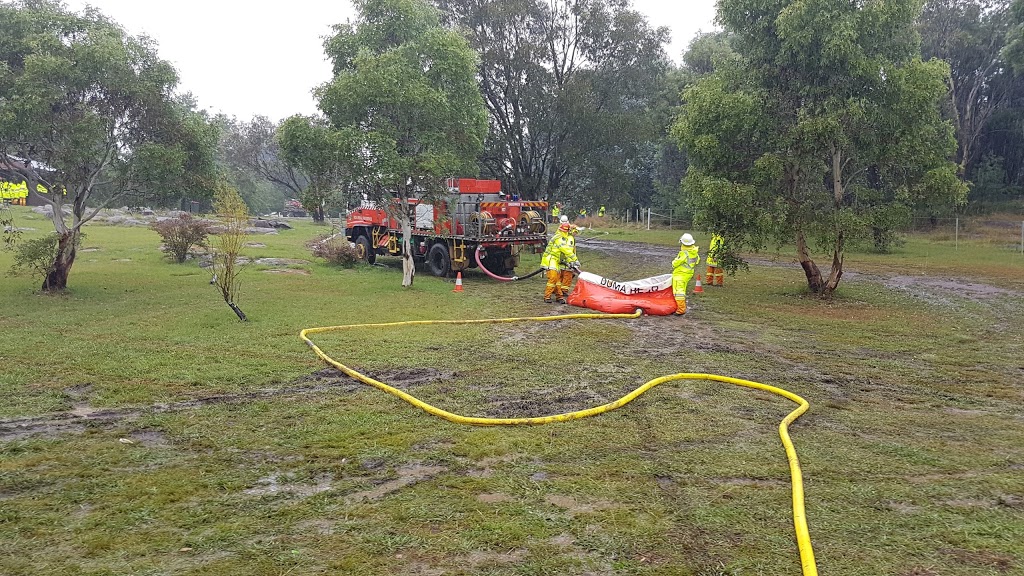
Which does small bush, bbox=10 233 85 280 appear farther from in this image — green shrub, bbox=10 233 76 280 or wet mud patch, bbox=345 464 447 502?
wet mud patch, bbox=345 464 447 502

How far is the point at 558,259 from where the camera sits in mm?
13172

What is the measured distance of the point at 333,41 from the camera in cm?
1520

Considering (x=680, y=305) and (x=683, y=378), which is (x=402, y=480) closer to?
(x=683, y=378)

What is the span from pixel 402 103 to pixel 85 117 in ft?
17.9

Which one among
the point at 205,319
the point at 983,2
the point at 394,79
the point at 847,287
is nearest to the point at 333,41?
the point at 394,79

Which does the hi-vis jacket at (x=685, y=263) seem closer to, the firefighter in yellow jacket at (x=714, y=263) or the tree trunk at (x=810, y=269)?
the firefighter in yellow jacket at (x=714, y=263)

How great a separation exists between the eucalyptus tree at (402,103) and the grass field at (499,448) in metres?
3.90

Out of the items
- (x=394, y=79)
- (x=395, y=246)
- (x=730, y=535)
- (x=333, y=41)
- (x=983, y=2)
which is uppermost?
(x=983, y=2)

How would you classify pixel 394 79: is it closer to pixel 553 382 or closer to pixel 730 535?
pixel 553 382

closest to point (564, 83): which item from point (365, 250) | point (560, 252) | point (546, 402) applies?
point (365, 250)

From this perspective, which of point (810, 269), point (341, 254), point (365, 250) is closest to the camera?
point (810, 269)

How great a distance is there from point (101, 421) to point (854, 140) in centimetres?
1283

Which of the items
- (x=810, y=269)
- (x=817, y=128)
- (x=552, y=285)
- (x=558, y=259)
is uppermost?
(x=817, y=128)

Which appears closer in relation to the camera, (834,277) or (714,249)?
(834,277)
